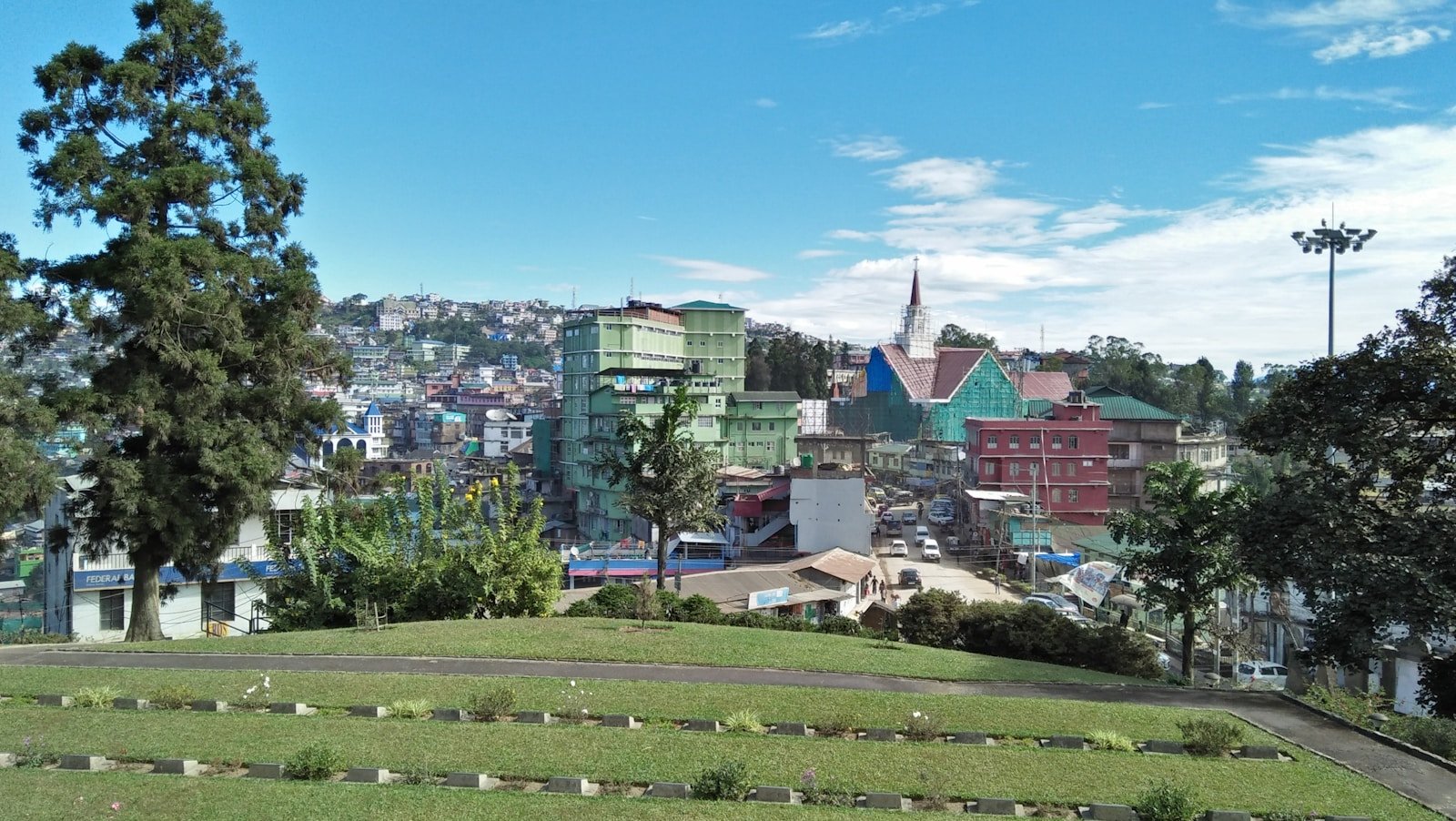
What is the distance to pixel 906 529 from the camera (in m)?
50.6

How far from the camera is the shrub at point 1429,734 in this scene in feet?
36.1

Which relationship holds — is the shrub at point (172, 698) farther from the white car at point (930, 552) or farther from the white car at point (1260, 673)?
the white car at point (930, 552)

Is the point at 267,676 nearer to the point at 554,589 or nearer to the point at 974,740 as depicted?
the point at 554,589

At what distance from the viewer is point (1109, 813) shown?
8609 mm

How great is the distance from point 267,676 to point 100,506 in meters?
6.87

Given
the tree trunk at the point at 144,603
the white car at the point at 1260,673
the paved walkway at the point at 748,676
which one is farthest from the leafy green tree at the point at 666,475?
the white car at the point at 1260,673

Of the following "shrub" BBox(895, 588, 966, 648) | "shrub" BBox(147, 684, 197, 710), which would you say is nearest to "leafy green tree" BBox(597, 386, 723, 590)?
"shrub" BBox(895, 588, 966, 648)

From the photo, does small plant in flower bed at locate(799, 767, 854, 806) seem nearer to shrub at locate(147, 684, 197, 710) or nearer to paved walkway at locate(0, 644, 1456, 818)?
paved walkway at locate(0, 644, 1456, 818)

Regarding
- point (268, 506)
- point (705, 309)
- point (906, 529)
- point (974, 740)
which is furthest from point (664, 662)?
point (705, 309)

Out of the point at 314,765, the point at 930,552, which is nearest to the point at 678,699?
the point at 314,765

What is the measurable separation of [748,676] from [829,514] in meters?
25.3

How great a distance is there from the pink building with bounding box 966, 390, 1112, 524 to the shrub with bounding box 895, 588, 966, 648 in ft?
106

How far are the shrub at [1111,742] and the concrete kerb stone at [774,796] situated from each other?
150 inches

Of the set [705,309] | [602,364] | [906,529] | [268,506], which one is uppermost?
[705,309]
